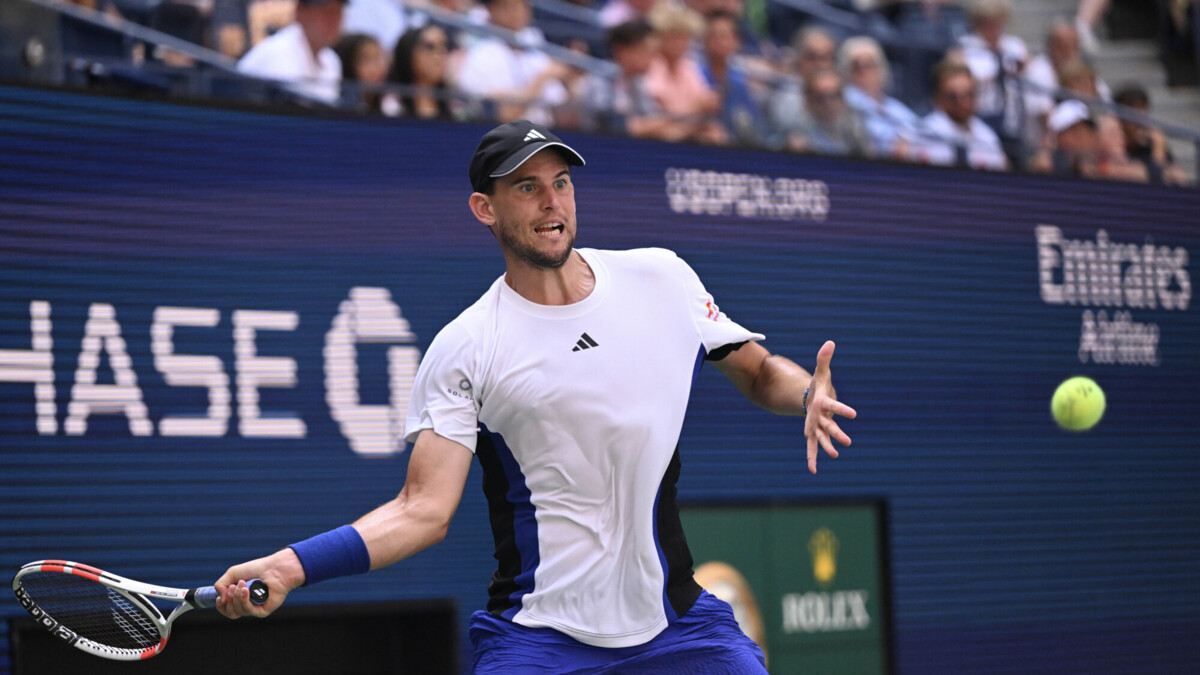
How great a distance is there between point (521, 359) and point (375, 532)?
1.99 feet

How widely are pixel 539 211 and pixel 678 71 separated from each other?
398cm

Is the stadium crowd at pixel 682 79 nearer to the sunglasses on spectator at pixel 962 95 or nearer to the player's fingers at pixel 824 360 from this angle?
the sunglasses on spectator at pixel 962 95

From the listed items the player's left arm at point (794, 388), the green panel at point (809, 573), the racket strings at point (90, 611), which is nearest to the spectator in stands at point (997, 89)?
the green panel at point (809, 573)

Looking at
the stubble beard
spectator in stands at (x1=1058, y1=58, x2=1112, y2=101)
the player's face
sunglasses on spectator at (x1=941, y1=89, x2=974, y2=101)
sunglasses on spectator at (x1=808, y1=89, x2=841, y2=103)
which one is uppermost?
spectator in stands at (x1=1058, y1=58, x2=1112, y2=101)

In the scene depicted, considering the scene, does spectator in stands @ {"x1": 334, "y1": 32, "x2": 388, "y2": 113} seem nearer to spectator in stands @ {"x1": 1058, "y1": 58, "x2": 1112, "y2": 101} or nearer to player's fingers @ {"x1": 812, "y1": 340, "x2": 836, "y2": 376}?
player's fingers @ {"x1": 812, "y1": 340, "x2": 836, "y2": 376}

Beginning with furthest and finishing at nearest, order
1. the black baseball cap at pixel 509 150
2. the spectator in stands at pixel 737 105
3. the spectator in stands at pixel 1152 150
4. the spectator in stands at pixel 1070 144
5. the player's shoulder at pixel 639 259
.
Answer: the spectator in stands at pixel 1152 150 < the spectator in stands at pixel 1070 144 < the spectator in stands at pixel 737 105 < the player's shoulder at pixel 639 259 < the black baseball cap at pixel 509 150

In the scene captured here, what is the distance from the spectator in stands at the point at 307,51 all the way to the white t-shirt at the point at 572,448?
8.89 ft

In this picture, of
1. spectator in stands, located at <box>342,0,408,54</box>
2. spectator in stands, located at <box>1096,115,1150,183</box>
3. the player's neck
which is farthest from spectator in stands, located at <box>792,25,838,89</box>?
the player's neck

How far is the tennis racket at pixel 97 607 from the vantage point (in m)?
3.71

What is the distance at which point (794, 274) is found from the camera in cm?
715

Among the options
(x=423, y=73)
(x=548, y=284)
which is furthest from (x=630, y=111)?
(x=548, y=284)

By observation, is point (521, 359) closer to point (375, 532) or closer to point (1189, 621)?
point (375, 532)

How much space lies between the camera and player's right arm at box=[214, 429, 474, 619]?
349 cm

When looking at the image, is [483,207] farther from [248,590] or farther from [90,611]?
[90,611]
